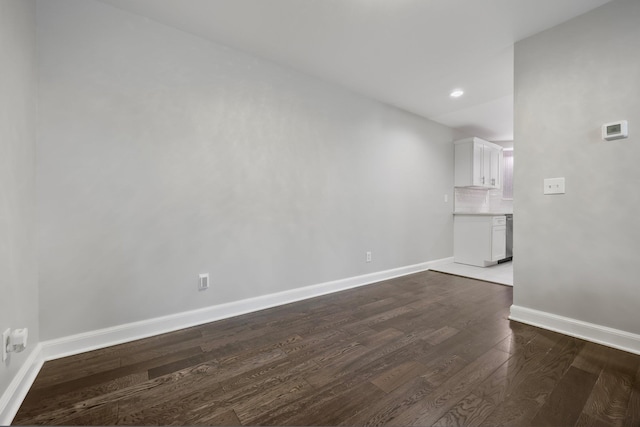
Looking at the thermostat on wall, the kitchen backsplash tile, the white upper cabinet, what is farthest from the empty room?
the kitchen backsplash tile

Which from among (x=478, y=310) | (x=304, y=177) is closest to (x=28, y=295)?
(x=304, y=177)

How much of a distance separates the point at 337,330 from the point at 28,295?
198 centimetres

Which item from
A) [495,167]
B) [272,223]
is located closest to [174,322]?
[272,223]

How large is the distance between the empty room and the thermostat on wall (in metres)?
0.01

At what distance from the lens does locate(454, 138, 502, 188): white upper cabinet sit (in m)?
4.58

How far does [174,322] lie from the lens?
6.89ft

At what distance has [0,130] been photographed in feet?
3.89

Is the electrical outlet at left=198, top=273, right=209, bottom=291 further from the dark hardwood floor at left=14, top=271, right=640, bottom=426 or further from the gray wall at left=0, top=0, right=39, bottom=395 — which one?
the gray wall at left=0, top=0, right=39, bottom=395

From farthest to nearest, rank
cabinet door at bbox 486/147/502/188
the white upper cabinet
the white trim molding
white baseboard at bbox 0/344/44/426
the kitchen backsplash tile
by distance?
cabinet door at bbox 486/147/502/188 < the kitchen backsplash tile < the white upper cabinet < the white trim molding < white baseboard at bbox 0/344/44/426

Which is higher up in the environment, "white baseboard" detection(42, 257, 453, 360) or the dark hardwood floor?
"white baseboard" detection(42, 257, 453, 360)

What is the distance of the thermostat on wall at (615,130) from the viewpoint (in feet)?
5.93

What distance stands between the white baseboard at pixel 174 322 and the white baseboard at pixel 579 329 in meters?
1.68

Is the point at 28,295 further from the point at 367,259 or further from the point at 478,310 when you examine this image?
the point at 478,310

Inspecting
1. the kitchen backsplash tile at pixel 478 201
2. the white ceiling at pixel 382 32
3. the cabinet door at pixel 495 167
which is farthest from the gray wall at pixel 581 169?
the cabinet door at pixel 495 167
